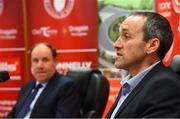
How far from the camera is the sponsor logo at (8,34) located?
219 inches

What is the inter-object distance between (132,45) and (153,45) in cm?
10

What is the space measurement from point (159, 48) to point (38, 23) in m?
3.52

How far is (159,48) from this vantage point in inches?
80.2

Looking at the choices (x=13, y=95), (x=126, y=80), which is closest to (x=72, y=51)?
(x=13, y=95)

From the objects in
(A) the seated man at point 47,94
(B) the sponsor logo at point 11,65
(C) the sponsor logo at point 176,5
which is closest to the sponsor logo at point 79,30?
(B) the sponsor logo at point 11,65

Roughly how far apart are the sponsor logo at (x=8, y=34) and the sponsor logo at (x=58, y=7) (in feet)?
1.93

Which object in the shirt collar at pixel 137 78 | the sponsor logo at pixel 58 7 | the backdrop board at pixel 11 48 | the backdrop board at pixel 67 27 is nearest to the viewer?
the shirt collar at pixel 137 78

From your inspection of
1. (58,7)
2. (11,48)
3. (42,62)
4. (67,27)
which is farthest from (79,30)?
(42,62)

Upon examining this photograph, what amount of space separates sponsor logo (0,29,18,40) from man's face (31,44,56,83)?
6.03 feet

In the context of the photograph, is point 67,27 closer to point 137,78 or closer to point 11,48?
point 11,48

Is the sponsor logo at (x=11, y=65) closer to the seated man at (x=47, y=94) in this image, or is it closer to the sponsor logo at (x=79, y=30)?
the sponsor logo at (x=79, y=30)

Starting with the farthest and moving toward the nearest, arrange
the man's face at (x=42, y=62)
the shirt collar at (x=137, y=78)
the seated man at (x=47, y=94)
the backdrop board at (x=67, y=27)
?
the backdrop board at (x=67, y=27)
the man's face at (x=42, y=62)
the seated man at (x=47, y=94)
the shirt collar at (x=137, y=78)

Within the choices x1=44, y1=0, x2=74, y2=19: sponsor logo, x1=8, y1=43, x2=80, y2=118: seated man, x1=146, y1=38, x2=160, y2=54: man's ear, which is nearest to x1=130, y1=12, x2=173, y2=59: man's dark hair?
x1=146, y1=38, x2=160, y2=54: man's ear

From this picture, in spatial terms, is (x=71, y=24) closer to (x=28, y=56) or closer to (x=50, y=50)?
(x=28, y=56)
